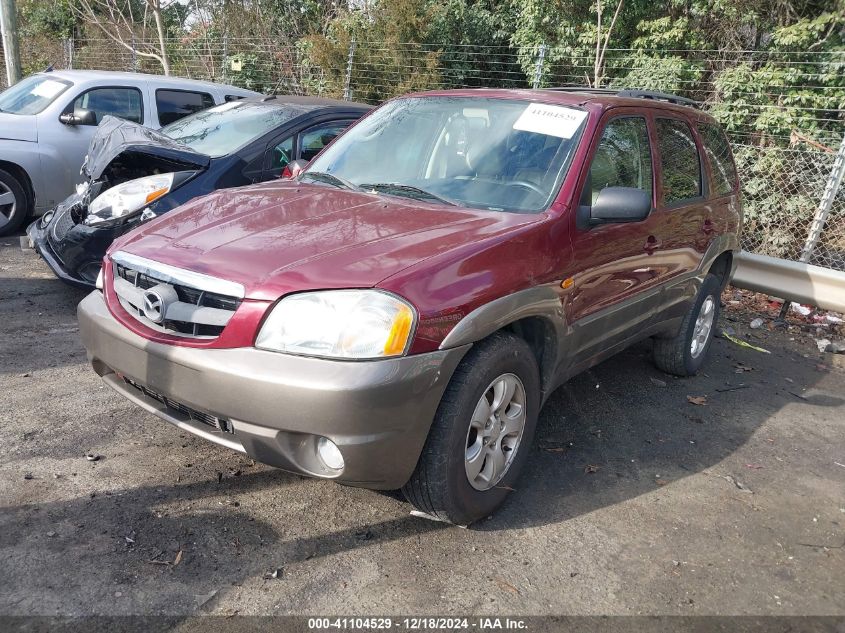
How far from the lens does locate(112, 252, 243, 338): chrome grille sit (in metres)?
2.56

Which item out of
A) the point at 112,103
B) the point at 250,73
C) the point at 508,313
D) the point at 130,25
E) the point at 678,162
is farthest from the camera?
the point at 130,25

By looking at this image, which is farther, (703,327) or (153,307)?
(703,327)

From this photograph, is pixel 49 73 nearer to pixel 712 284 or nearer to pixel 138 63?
pixel 712 284

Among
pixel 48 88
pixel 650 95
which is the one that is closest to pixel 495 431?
pixel 650 95

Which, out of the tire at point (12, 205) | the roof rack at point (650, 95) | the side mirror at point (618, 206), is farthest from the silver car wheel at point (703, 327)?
the tire at point (12, 205)

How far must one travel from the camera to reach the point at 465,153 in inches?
142

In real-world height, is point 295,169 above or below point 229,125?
below

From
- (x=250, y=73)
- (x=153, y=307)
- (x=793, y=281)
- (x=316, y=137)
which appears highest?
(x=250, y=73)

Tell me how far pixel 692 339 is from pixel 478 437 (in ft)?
8.68

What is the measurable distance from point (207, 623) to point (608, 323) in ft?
7.74

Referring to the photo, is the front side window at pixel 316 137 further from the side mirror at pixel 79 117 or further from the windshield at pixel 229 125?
the side mirror at pixel 79 117

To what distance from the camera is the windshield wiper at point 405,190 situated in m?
3.38

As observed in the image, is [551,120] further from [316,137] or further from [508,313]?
[316,137]

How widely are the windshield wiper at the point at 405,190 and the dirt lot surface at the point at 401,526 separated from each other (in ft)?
4.62
